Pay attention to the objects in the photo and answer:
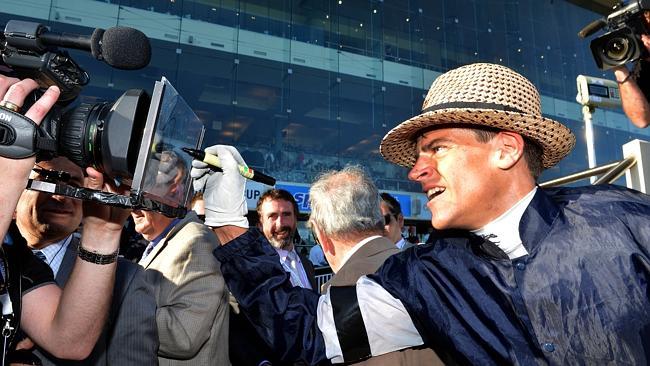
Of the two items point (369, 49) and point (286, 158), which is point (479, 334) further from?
point (369, 49)

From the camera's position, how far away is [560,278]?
115cm

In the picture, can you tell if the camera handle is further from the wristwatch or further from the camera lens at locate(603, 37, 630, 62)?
the camera lens at locate(603, 37, 630, 62)

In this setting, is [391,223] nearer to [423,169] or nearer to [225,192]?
[225,192]

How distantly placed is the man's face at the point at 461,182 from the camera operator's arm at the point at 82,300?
0.89 metres

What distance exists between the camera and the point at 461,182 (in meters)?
1.29

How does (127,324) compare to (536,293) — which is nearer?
(536,293)

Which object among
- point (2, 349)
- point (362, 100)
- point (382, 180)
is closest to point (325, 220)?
point (2, 349)

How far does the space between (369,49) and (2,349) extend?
17618 mm

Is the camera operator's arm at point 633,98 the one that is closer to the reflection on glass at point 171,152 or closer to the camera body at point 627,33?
the camera body at point 627,33

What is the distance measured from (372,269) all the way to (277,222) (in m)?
1.69

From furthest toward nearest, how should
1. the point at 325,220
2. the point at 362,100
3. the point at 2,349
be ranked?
1. the point at 362,100
2. the point at 325,220
3. the point at 2,349

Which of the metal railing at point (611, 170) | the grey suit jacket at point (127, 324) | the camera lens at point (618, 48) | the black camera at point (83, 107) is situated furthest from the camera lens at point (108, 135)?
the metal railing at point (611, 170)

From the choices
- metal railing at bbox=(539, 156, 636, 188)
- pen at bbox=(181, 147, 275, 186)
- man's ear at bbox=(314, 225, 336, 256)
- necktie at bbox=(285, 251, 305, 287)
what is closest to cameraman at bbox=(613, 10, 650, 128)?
metal railing at bbox=(539, 156, 636, 188)

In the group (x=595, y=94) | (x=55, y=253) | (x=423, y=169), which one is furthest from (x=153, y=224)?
(x=595, y=94)
